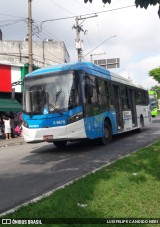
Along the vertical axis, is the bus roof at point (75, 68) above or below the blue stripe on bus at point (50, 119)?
above

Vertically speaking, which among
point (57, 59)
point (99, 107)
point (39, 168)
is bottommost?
point (39, 168)

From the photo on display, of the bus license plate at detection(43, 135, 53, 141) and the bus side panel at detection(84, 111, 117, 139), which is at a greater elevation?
the bus side panel at detection(84, 111, 117, 139)

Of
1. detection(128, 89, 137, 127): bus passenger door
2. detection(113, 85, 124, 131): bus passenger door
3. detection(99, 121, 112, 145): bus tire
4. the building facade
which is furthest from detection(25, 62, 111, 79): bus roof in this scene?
the building facade

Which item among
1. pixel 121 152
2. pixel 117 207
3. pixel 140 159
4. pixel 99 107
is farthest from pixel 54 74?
pixel 117 207

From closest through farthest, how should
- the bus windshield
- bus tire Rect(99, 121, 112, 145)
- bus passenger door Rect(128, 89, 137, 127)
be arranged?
the bus windshield < bus tire Rect(99, 121, 112, 145) < bus passenger door Rect(128, 89, 137, 127)

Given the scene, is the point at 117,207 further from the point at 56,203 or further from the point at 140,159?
the point at 140,159

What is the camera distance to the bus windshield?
12391 mm

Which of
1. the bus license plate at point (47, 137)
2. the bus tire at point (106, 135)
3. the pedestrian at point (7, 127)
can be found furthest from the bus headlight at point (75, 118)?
the pedestrian at point (7, 127)

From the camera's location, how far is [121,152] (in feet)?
39.7

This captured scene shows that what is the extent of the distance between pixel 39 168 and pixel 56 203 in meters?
4.46

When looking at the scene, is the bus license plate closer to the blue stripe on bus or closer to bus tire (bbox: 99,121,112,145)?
the blue stripe on bus

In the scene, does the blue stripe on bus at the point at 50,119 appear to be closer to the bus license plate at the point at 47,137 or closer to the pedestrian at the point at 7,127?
the bus license plate at the point at 47,137

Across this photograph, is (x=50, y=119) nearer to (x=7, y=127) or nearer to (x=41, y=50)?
(x=7, y=127)

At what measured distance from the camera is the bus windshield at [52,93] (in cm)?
1239
